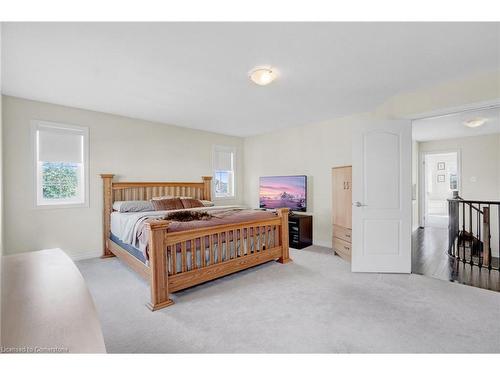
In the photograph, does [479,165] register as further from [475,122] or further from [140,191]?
[140,191]

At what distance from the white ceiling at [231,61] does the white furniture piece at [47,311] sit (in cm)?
179

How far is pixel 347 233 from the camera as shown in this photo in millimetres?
3863

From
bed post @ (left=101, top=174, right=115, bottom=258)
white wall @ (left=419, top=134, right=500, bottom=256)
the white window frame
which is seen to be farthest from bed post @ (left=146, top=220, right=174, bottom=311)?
white wall @ (left=419, top=134, right=500, bottom=256)

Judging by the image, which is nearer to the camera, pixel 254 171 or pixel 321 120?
pixel 321 120

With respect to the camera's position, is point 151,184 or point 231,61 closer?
point 231,61

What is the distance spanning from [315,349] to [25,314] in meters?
1.73

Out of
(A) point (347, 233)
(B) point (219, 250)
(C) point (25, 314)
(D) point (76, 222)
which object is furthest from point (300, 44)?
(D) point (76, 222)

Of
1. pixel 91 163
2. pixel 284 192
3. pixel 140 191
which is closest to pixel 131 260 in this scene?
pixel 140 191

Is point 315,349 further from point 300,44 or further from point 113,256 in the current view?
point 113,256

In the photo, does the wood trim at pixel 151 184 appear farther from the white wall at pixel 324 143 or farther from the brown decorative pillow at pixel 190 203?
the white wall at pixel 324 143

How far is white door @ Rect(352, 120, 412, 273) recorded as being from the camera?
129 inches

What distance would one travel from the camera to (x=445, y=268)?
136 inches

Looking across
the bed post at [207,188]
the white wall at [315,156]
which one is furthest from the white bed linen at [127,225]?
the white wall at [315,156]

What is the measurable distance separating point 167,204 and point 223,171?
2122 mm
